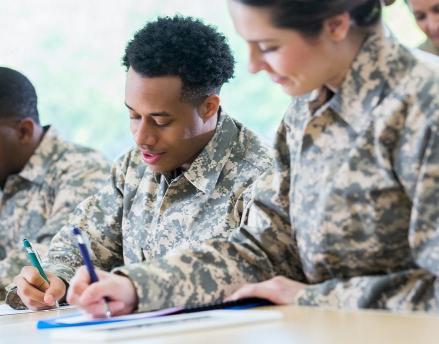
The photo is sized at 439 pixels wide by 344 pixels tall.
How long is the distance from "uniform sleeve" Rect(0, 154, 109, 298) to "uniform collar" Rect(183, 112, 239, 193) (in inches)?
46.1

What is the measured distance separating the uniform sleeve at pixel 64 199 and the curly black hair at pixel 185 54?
4.23 ft

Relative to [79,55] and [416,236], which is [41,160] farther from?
[416,236]

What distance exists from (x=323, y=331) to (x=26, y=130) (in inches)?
122

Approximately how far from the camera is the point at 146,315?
2.05 metres

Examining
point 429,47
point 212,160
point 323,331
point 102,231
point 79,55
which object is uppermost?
point 79,55

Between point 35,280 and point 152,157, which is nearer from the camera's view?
point 35,280

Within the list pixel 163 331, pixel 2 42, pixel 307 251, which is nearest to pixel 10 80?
pixel 2 42

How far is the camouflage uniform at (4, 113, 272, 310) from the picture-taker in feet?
10.2

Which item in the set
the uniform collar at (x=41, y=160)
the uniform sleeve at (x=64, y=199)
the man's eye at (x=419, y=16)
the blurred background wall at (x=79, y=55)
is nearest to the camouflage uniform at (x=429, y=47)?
the man's eye at (x=419, y=16)

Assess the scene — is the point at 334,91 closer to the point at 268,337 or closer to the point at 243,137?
the point at 268,337

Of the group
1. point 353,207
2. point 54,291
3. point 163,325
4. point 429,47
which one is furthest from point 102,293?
point 429,47

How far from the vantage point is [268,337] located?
1669mm

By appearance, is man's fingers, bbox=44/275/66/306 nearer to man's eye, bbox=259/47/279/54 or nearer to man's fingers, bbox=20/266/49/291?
man's fingers, bbox=20/266/49/291

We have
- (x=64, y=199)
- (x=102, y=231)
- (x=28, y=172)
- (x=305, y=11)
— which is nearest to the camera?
(x=305, y=11)
